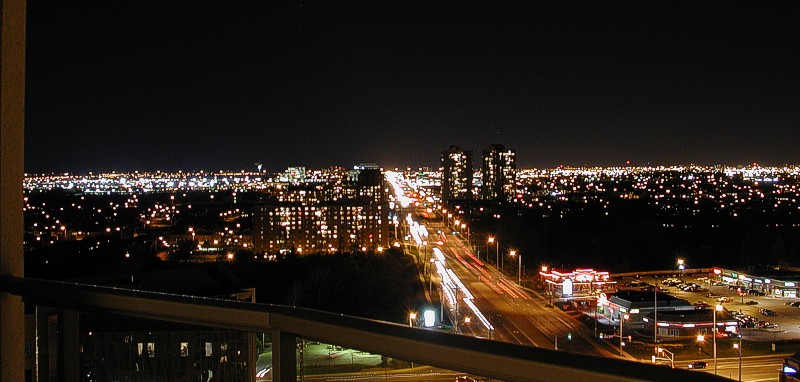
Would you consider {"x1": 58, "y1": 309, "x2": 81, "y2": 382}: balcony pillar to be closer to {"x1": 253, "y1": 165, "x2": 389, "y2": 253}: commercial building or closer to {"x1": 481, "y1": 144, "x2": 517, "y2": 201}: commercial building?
{"x1": 253, "y1": 165, "x2": 389, "y2": 253}: commercial building

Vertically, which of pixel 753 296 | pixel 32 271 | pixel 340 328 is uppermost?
pixel 340 328

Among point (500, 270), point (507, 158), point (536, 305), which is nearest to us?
point (536, 305)

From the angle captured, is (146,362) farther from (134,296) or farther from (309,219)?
(309,219)

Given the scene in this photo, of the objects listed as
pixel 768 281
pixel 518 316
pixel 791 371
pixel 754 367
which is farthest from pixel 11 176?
pixel 768 281

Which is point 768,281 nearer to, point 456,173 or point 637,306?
point 637,306

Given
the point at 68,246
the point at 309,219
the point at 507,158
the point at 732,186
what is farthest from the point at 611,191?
the point at 68,246

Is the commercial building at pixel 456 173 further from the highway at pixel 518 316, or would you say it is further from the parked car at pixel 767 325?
the parked car at pixel 767 325
